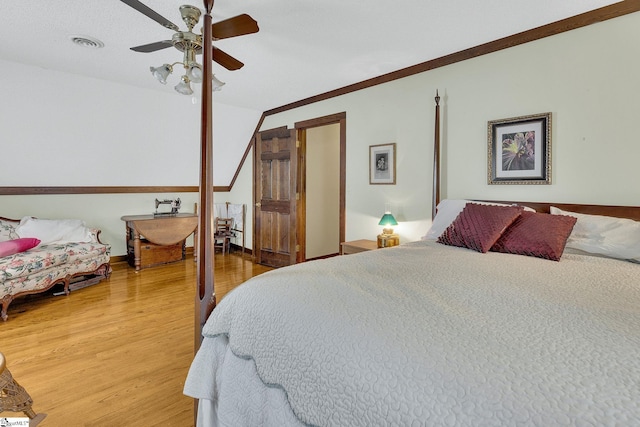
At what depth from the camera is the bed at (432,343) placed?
0.67 m

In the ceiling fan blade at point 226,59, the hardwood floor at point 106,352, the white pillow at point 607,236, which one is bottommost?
the hardwood floor at point 106,352

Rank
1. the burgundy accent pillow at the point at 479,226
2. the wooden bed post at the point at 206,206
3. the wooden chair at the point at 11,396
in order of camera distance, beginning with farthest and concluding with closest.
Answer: the burgundy accent pillow at the point at 479,226 < the wooden bed post at the point at 206,206 < the wooden chair at the point at 11,396

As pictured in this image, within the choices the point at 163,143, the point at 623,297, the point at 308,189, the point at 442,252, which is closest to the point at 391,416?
the point at 623,297

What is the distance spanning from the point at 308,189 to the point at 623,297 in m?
3.92

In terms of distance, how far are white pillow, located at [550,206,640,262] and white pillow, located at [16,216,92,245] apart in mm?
4767

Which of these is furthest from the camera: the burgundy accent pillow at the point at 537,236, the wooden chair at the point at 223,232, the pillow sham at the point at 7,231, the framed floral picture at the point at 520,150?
the wooden chair at the point at 223,232

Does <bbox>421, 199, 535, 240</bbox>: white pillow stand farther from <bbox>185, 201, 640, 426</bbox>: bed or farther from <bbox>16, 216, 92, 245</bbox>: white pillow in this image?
<bbox>16, 216, 92, 245</bbox>: white pillow

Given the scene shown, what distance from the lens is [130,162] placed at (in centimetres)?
445

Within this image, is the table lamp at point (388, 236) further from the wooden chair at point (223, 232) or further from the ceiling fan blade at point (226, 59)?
the wooden chair at point (223, 232)

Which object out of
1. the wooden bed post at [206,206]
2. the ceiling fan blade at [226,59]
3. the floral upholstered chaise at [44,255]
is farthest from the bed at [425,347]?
the floral upholstered chaise at [44,255]

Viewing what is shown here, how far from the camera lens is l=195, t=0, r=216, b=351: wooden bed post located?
4.72 ft

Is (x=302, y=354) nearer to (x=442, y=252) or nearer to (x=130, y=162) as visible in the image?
(x=442, y=252)

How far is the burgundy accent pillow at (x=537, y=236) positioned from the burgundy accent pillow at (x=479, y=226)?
0.05 meters

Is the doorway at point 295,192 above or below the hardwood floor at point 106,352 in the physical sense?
above
